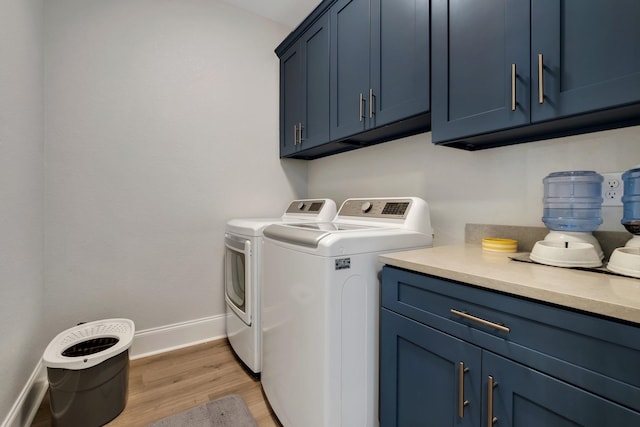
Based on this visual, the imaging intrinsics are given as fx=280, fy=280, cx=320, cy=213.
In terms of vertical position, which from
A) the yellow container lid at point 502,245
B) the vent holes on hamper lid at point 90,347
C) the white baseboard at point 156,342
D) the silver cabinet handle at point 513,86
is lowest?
the white baseboard at point 156,342

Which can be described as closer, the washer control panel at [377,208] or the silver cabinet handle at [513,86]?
the silver cabinet handle at [513,86]

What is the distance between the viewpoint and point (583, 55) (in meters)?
0.85

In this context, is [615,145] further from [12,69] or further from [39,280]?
[39,280]

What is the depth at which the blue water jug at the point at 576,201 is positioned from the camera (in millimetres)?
1039

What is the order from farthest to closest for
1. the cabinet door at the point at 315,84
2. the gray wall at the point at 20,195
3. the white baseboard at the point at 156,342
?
the cabinet door at the point at 315,84 < the white baseboard at the point at 156,342 < the gray wall at the point at 20,195

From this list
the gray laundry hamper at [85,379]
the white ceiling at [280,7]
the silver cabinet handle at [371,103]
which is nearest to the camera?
the gray laundry hamper at [85,379]

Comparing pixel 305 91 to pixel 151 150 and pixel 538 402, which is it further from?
pixel 538 402

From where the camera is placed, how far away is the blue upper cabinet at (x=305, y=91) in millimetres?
1933

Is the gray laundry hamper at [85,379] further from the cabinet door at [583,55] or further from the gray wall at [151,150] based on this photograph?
the cabinet door at [583,55]

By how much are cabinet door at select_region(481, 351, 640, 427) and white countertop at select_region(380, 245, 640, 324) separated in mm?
197

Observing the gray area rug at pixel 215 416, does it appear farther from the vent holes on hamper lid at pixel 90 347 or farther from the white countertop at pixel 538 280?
the white countertop at pixel 538 280

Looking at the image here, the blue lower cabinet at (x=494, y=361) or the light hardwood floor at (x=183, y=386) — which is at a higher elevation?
the blue lower cabinet at (x=494, y=361)

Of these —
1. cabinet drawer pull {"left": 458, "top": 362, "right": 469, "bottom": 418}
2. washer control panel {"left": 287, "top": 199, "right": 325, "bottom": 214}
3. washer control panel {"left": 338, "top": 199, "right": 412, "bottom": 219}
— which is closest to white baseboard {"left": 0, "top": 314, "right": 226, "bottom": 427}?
washer control panel {"left": 287, "top": 199, "right": 325, "bottom": 214}

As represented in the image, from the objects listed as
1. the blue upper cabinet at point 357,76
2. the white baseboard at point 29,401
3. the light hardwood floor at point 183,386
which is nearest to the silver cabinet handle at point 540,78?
the blue upper cabinet at point 357,76
